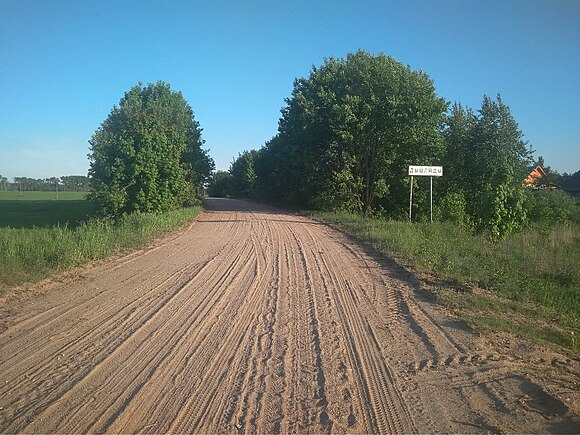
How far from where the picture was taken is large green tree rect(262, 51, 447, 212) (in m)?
28.7

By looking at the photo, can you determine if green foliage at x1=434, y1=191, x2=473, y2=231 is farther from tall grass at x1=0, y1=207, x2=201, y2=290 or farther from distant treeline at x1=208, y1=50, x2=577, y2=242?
tall grass at x1=0, y1=207, x2=201, y2=290

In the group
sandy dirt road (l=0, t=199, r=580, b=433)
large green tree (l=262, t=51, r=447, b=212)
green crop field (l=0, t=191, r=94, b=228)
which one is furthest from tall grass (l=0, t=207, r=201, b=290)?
large green tree (l=262, t=51, r=447, b=212)

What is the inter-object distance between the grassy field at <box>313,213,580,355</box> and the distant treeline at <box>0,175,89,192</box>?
4976 inches

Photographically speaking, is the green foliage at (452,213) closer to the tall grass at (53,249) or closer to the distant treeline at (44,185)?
the tall grass at (53,249)

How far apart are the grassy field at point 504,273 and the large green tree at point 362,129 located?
39.0 ft

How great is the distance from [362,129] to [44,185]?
129461 millimetres

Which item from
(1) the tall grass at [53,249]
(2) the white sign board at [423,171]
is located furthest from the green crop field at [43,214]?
(2) the white sign board at [423,171]

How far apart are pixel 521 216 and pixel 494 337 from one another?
12535 millimetres

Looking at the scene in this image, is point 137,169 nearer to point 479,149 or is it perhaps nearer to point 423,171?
point 423,171

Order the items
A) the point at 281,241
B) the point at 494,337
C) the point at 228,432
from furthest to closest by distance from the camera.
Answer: the point at 281,241 → the point at 494,337 → the point at 228,432

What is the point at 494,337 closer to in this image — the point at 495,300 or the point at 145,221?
the point at 495,300

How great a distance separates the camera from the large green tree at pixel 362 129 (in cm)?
2867

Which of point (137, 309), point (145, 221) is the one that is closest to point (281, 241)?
point (145, 221)

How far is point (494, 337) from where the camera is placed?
6.17 metres
